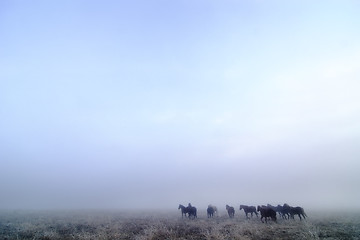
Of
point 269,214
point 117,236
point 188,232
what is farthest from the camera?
point 269,214

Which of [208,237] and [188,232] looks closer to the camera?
[208,237]

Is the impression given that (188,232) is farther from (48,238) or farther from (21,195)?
(21,195)

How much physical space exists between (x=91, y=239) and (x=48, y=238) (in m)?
3.28

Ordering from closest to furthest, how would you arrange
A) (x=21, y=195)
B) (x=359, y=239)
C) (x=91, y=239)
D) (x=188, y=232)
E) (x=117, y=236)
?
1. (x=359, y=239)
2. (x=91, y=239)
3. (x=117, y=236)
4. (x=188, y=232)
5. (x=21, y=195)

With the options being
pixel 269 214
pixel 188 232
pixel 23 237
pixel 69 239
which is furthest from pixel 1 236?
pixel 269 214

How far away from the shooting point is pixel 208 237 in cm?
1522

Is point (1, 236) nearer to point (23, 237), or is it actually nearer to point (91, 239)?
point (23, 237)

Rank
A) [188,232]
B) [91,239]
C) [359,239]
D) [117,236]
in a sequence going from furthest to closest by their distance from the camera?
[188,232] < [117,236] < [91,239] < [359,239]

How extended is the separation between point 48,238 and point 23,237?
2164 mm

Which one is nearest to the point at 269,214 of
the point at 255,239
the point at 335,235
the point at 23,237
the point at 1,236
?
the point at 335,235

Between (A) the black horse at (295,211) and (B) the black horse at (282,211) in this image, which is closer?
(A) the black horse at (295,211)

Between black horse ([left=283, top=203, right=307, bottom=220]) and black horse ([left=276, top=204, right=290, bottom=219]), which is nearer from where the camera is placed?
black horse ([left=283, top=203, right=307, bottom=220])

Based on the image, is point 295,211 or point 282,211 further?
point 282,211

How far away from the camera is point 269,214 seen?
24109 mm
